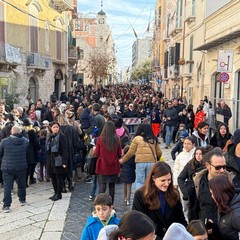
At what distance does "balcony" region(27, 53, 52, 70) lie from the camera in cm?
2380

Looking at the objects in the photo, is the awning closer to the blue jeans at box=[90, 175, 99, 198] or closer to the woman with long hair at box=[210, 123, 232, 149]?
→ the woman with long hair at box=[210, 123, 232, 149]

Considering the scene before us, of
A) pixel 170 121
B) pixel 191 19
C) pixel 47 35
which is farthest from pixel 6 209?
pixel 47 35

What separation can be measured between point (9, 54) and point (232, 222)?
18670mm

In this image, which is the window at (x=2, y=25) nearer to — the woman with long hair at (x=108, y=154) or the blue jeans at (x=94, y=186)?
the blue jeans at (x=94, y=186)

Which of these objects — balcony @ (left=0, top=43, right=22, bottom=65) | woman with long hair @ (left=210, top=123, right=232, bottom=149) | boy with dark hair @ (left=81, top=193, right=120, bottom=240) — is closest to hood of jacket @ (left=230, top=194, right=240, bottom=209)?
boy with dark hair @ (left=81, top=193, right=120, bottom=240)

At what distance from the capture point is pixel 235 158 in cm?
462

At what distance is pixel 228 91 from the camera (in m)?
15.9

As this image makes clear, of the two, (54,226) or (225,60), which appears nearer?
(54,226)

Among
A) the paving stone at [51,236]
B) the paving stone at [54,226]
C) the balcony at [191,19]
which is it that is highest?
the balcony at [191,19]

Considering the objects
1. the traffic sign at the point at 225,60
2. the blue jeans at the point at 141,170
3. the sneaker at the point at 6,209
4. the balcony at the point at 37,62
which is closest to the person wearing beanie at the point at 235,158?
the blue jeans at the point at 141,170

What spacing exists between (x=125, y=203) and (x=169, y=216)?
3.90 m

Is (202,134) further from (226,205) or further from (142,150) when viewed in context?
(226,205)

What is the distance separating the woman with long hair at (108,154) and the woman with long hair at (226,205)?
11.4ft

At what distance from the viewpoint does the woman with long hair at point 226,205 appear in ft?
10.1
